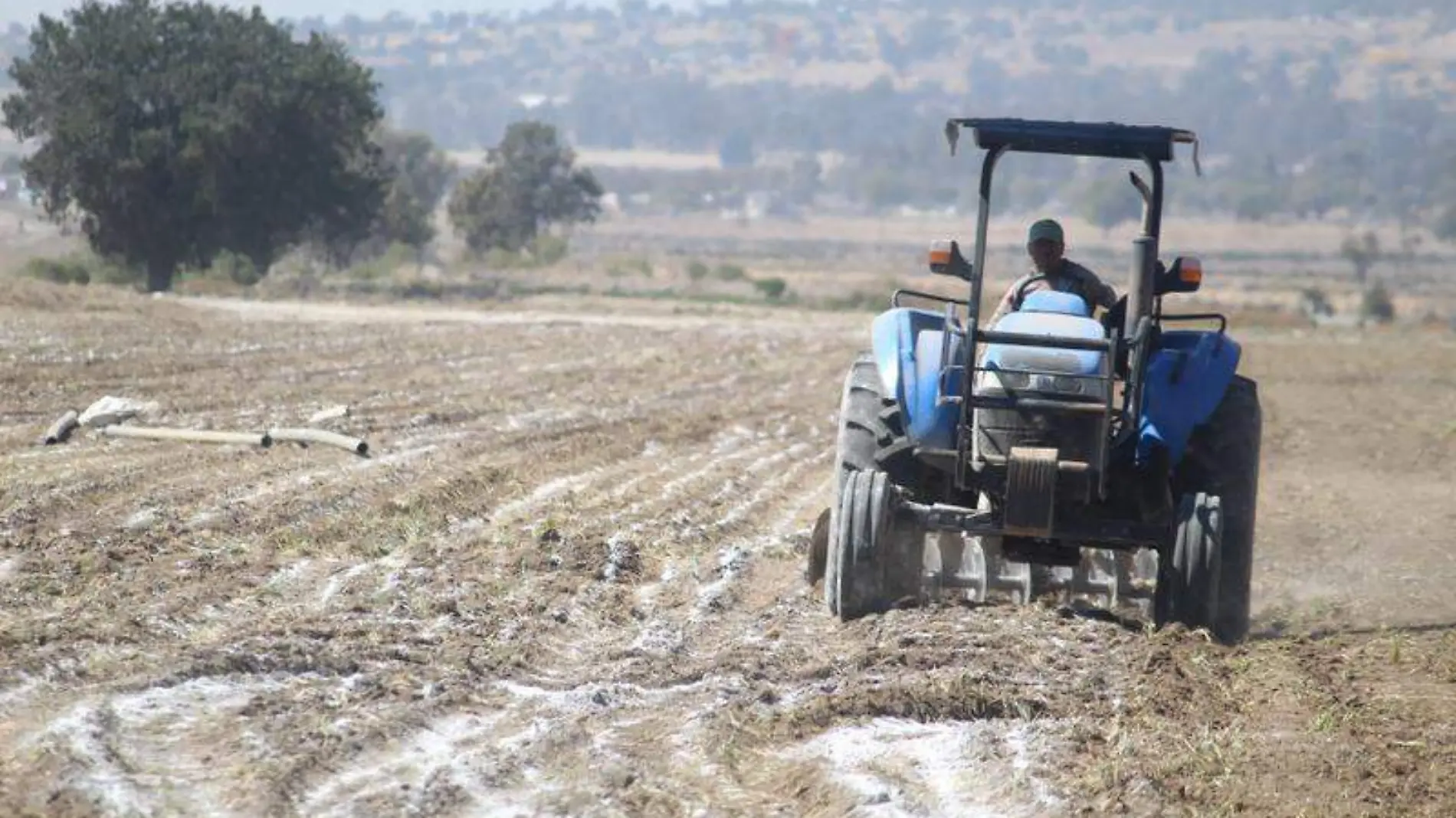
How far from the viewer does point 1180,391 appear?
1027 cm

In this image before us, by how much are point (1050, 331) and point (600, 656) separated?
2.50 m

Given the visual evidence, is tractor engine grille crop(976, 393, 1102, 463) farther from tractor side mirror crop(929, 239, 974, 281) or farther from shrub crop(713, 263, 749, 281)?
shrub crop(713, 263, 749, 281)

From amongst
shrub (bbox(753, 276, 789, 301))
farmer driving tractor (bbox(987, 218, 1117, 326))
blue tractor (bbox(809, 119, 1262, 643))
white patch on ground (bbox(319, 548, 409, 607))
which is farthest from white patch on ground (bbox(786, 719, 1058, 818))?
shrub (bbox(753, 276, 789, 301))

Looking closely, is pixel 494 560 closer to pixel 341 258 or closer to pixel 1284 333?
pixel 1284 333

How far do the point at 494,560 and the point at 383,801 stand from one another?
4.82 meters

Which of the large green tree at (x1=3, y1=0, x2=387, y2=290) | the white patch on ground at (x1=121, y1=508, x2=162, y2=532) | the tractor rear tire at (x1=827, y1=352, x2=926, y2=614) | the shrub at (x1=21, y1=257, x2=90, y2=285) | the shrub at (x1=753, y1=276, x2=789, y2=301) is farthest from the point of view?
the shrub at (x1=753, y1=276, x2=789, y2=301)

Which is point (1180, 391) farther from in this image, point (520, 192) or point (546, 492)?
point (520, 192)

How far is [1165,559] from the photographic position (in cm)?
994

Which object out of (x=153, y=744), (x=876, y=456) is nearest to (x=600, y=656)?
(x=876, y=456)

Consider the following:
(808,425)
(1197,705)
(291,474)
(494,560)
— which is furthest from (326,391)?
(1197,705)

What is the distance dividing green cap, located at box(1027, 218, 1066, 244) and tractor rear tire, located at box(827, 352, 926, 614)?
3.25 ft

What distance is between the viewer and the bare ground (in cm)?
712

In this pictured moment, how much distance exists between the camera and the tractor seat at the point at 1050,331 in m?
9.75

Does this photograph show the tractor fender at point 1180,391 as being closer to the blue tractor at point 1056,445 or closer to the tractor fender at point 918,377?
the blue tractor at point 1056,445
